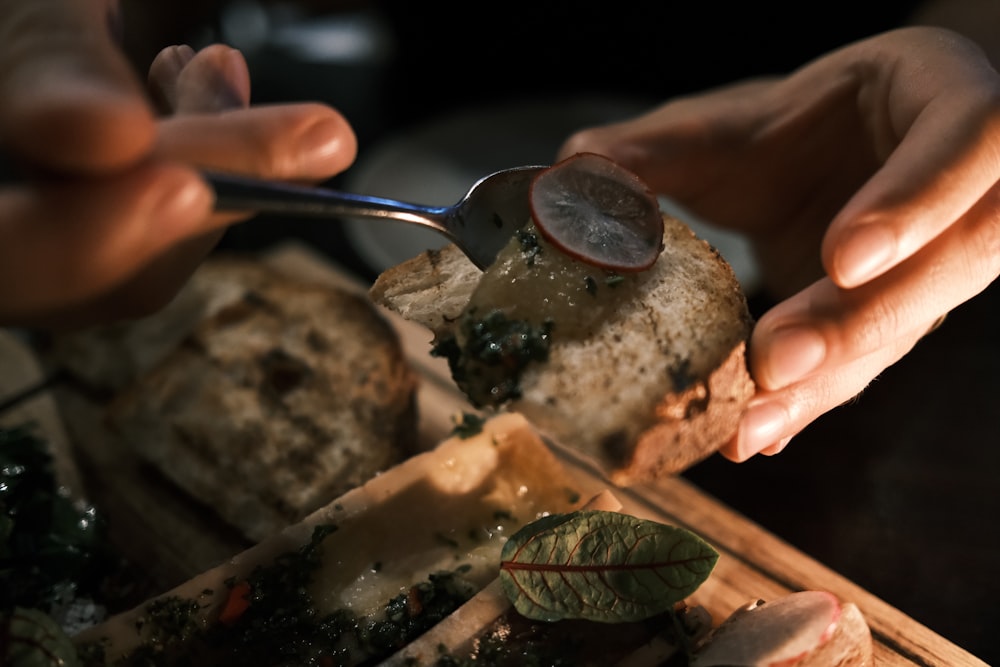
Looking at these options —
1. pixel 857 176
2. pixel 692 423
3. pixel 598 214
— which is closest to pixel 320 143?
pixel 598 214

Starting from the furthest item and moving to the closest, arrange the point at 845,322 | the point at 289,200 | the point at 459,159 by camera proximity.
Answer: the point at 459,159, the point at 845,322, the point at 289,200

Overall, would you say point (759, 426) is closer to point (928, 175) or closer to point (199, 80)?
point (928, 175)

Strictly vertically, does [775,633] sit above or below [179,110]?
below

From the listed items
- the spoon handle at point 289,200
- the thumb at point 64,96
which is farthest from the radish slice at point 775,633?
the thumb at point 64,96

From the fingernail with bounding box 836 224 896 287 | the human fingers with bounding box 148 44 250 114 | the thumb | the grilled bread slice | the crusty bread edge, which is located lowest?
the grilled bread slice

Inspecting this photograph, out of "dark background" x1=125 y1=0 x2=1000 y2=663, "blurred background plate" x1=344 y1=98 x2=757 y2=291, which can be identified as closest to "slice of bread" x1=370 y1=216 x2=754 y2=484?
"dark background" x1=125 y1=0 x2=1000 y2=663

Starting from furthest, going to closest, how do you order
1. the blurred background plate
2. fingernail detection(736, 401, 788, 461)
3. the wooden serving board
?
the blurred background plate
the wooden serving board
fingernail detection(736, 401, 788, 461)

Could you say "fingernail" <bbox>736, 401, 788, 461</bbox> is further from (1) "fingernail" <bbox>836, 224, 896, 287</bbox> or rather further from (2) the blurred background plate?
(2) the blurred background plate

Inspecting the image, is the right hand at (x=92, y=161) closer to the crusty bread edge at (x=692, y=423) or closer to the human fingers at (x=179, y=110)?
the human fingers at (x=179, y=110)

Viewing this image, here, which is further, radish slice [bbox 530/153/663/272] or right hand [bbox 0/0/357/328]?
radish slice [bbox 530/153/663/272]
